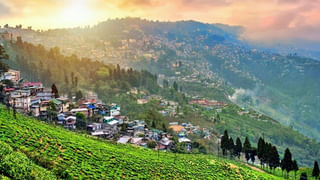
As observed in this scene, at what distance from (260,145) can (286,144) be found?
38405 millimetres

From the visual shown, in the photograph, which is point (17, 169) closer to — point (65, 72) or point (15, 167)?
point (15, 167)

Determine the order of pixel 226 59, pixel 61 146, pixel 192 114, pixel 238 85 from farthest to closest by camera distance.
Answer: pixel 226 59, pixel 238 85, pixel 192 114, pixel 61 146

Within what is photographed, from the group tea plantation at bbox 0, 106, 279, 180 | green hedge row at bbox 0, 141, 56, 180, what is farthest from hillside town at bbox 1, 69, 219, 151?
green hedge row at bbox 0, 141, 56, 180

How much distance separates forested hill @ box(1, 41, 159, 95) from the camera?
52.7 meters

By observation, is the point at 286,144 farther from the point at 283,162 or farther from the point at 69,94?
the point at 69,94

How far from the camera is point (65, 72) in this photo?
57312 mm

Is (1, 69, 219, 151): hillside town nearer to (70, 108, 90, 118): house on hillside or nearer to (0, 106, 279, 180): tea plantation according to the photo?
(70, 108, 90, 118): house on hillside

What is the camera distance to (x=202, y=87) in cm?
9956

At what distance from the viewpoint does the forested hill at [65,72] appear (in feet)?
173

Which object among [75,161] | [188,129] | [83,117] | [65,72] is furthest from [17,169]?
[65,72]

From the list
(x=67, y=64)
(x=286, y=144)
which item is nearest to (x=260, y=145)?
(x=286, y=144)

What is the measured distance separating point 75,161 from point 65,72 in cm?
4316

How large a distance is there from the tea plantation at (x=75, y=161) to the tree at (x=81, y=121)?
31.9 ft

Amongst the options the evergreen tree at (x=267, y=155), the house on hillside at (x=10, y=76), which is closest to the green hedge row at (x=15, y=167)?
the evergreen tree at (x=267, y=155)
